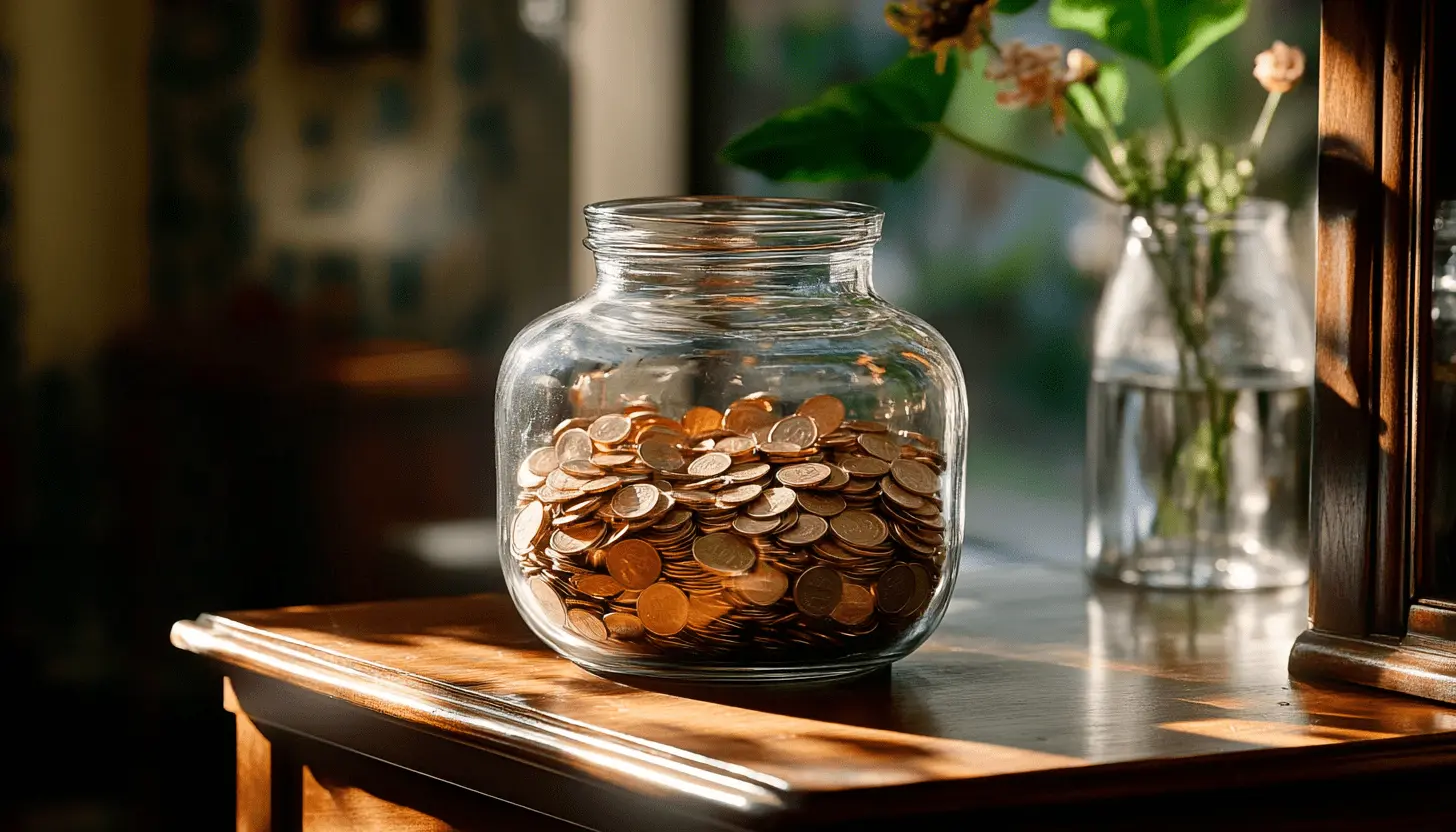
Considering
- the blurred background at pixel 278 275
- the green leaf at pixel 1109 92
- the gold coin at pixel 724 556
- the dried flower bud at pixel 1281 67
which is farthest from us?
the blurred background at pixel 278 275

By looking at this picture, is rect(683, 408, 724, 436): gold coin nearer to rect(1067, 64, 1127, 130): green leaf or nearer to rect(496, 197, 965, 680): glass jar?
rect(496, 197, 965, 680): glass jar

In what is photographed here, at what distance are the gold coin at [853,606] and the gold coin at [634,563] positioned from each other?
0.10 meters

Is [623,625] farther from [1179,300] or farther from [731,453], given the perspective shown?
[1179,300]

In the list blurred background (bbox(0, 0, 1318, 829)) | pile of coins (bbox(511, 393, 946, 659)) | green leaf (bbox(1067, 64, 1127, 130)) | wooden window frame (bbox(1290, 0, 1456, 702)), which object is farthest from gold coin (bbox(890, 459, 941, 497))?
blurred background (bbox(0, 0, 1318, 829))

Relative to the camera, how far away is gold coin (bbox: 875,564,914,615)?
2.78 feet

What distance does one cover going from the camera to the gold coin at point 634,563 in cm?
83

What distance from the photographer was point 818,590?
32.6 inches

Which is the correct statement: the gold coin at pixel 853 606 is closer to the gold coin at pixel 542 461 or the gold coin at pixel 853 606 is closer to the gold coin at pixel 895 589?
the gold coin at pixel 895 589

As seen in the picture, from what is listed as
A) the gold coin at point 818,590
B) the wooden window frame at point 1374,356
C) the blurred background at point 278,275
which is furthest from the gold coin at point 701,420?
the blurred background at point 278,275

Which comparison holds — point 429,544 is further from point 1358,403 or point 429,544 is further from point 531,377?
point 1358,403

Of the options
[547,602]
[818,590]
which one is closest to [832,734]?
[818,590]

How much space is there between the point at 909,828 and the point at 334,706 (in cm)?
39

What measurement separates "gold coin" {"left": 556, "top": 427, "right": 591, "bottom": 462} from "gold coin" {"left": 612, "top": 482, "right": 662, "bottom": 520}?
4cm

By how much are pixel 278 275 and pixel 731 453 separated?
62.3 inches
